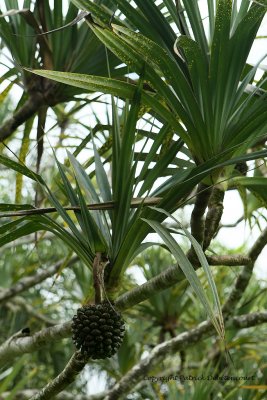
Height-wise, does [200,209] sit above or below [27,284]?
below

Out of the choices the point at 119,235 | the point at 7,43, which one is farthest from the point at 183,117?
the point at 7,43

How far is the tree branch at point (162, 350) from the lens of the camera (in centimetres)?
164

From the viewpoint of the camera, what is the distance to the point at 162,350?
1.71m

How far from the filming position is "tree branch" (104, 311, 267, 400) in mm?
1642

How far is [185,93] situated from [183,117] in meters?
0.04

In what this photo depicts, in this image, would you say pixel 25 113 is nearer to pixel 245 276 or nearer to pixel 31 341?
pixel 31 341

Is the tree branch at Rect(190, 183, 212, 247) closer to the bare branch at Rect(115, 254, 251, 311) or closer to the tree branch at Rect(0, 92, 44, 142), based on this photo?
the bare branch at Rect(115, 254, 251, 311)

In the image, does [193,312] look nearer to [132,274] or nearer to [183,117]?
[132,274]

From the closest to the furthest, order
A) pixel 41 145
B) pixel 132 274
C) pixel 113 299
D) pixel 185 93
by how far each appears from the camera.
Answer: pixel 185 93 → pixel 113 299 → pixel 41 145 → pixel 132 274

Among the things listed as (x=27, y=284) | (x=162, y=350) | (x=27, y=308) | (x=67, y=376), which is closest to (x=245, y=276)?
(x=162, y=350)

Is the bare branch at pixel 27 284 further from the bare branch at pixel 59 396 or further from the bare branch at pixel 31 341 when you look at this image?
the bare branch at pixel 31 341

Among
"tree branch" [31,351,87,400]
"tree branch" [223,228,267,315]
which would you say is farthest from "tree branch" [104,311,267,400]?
"tree branch" [31,351,87,400]

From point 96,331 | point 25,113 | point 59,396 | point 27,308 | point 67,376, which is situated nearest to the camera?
point 96,331

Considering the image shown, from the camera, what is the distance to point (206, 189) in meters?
1.03
